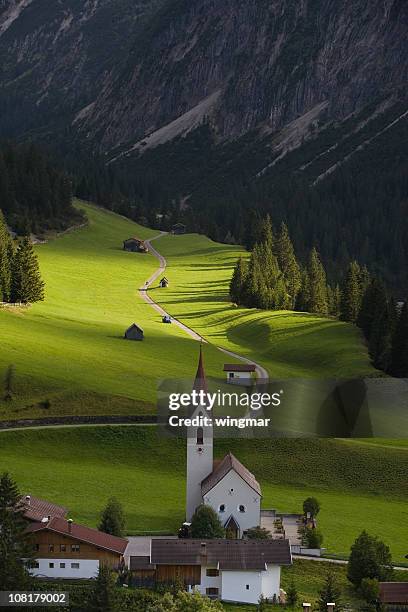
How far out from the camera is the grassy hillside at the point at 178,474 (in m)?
73.7

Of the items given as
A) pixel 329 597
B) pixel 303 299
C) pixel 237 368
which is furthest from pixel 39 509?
pixel 303 299

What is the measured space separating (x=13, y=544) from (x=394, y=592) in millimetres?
21045

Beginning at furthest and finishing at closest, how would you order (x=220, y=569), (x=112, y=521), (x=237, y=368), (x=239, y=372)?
(x=237, y=368)
(x=239, y=372)
(x=112, y=521)
(x=220, y=569)

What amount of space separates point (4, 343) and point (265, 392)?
2388 cm

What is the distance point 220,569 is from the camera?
196ft

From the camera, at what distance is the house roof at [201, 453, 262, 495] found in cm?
7050

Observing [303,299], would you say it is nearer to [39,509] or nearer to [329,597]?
[39,509]

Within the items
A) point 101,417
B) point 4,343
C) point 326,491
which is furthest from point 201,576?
point 4,343

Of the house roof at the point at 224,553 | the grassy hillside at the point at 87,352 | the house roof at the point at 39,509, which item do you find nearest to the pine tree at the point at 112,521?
the house roof at the point at 39,509

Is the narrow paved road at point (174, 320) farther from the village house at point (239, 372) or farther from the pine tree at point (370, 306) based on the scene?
the pine tree at point (370, 306)

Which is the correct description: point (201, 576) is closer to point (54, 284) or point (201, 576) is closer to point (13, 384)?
point (13, 384)

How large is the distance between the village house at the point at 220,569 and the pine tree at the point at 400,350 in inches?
2246

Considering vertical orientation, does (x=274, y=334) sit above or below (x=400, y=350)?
above

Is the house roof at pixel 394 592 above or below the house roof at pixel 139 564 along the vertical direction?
below
